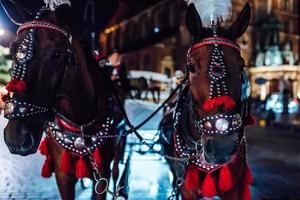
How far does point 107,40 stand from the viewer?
92.6m

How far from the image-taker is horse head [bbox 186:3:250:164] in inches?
128

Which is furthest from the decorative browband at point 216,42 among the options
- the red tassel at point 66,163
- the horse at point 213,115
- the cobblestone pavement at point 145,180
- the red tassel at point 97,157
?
the cobblestone pavement at point 145,180

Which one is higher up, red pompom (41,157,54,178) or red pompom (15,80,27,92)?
red pompom (15,80,27,92)

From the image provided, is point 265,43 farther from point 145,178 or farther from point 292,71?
point 145,178

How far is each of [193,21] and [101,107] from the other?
146 centimetres

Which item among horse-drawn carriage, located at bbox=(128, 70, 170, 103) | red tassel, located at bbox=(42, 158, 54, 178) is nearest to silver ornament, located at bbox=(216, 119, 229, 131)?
red tassel, located at bbox=(42, 158, 54, 178)

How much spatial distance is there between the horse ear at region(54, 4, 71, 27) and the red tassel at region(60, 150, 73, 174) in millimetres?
1267

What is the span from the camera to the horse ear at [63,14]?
13.0 feet

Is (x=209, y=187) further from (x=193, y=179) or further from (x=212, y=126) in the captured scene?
(x=212, y=126)

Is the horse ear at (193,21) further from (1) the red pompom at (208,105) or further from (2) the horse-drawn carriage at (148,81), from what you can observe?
(2) the horse-drawn carriage at (148,81)

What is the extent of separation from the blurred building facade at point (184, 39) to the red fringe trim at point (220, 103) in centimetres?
5738

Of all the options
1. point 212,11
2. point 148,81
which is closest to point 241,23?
point 212,11

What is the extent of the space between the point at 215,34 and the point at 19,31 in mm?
1609

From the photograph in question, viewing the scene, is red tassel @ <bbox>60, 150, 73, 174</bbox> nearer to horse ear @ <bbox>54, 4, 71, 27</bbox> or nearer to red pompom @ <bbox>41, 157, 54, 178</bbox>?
red pompom @ <bbox>41, 157, 54, 178</bbox>
